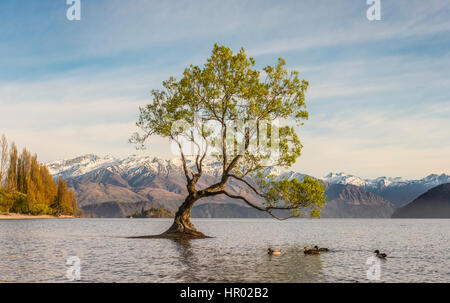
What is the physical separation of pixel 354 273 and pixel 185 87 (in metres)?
39.2

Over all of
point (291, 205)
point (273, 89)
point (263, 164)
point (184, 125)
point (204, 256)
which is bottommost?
point (204, 256)

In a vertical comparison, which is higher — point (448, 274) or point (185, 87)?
point (185, 87)

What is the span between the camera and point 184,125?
2665 inches

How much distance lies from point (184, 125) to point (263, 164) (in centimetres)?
1420

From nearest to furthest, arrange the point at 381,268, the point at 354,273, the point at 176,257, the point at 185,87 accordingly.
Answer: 1. the point at 354,273
2. the point at 381,268
3. the point at 176,257
4. the point at 185,87

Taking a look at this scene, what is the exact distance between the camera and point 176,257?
47.9m
